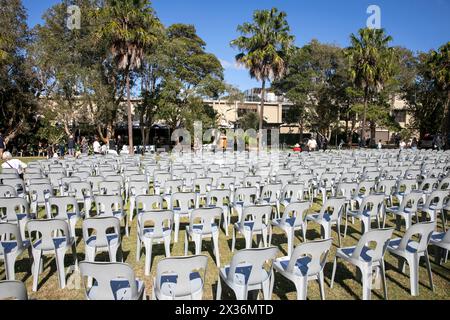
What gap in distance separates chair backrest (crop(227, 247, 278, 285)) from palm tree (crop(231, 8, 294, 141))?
1949 cm

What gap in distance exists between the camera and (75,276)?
163 inches

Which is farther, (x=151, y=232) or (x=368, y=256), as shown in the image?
(x=151, y=232)

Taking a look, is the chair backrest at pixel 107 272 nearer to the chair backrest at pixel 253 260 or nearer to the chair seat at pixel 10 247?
the chair backrest at pixel 253 260

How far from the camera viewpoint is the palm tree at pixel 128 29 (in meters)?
18.1

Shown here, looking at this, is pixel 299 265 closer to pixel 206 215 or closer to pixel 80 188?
pixel 206 215

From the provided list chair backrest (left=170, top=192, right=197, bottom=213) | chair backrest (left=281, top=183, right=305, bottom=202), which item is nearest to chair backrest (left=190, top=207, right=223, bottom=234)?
chair backrest (left=170, top=192, right=197, bottom=213)

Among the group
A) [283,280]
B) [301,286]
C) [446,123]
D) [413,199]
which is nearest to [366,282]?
[301,286]

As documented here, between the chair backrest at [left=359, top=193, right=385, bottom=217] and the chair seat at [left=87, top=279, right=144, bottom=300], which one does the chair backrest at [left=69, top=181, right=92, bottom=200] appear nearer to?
the chair seat at [left=87, top=279, right=144, bottom=300]

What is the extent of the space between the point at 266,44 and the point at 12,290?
21.5m

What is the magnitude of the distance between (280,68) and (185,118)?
33.5ft

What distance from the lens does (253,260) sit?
3082mm

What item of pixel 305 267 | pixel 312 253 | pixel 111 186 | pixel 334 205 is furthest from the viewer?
pixel 111 186

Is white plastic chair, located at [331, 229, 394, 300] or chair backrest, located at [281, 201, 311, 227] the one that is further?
chair backrest, located at [281, 201, 311, 227]

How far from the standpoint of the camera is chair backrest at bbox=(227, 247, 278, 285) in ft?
9.88
